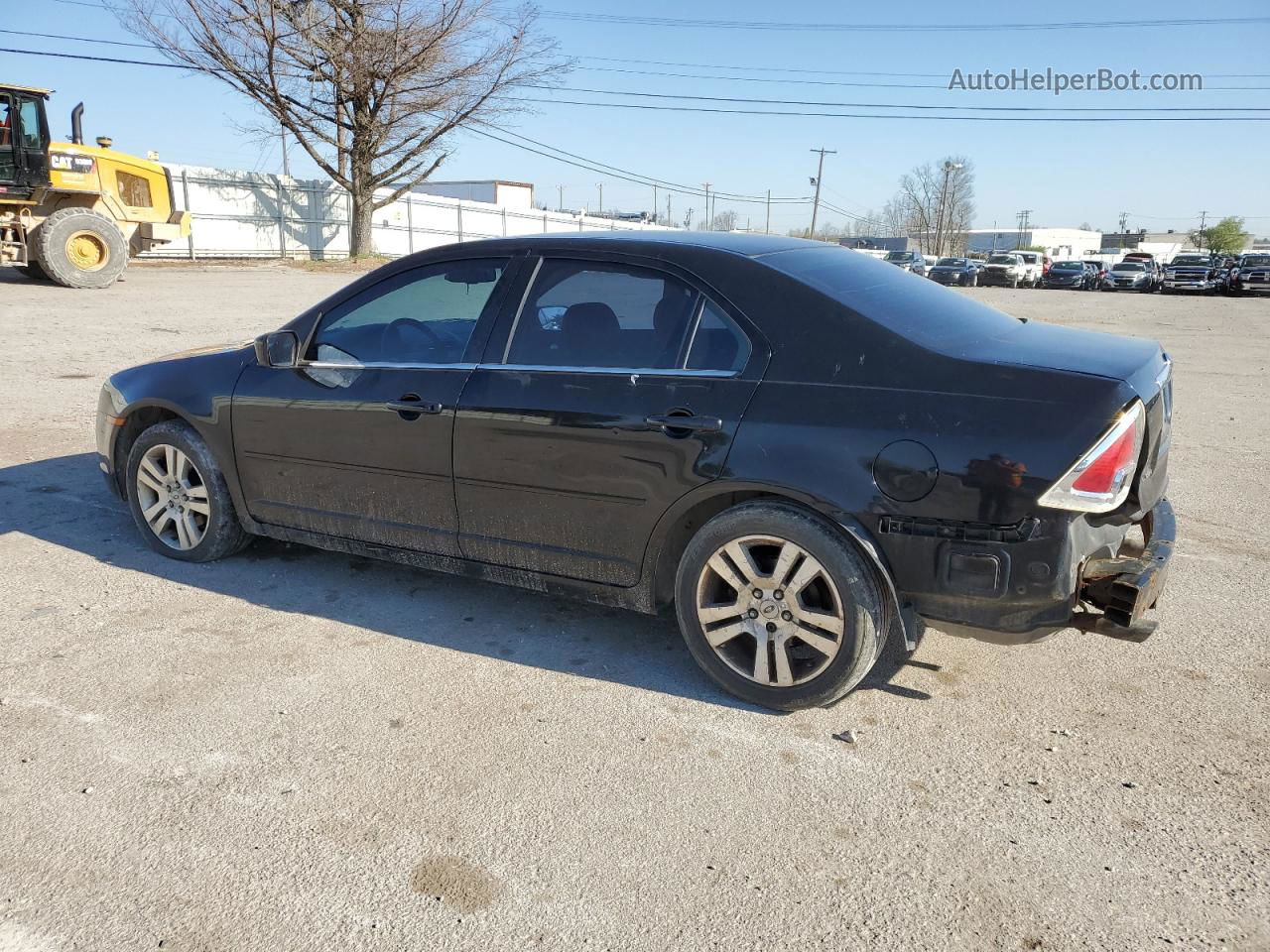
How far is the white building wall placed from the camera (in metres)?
30.9

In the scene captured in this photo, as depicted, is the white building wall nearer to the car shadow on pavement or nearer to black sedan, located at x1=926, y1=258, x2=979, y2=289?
black sedan, located at x1=926, y1=258, x2=979, y2=289

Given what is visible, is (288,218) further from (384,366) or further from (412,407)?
(412,407)

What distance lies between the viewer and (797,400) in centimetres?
334

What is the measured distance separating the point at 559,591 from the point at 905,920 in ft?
6.16

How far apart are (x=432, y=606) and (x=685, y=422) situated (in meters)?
1.67

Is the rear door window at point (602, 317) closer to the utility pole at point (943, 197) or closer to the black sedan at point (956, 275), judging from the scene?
the black sedan at point (956, 275)

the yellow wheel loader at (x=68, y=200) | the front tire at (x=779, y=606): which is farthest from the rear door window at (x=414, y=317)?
the yellow wheel loader at (x=68, y=200)

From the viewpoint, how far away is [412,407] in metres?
4.04

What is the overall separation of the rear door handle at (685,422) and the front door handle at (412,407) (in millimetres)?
975

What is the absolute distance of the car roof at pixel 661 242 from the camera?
3.79 m

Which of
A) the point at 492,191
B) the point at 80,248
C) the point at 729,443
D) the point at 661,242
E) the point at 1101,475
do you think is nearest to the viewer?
the point at 1101,475

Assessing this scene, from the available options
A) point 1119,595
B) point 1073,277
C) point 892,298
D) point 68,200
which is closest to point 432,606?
point 892,298

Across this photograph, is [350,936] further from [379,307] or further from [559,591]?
[379,307]

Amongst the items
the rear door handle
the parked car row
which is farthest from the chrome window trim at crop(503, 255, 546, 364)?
the parked car row
